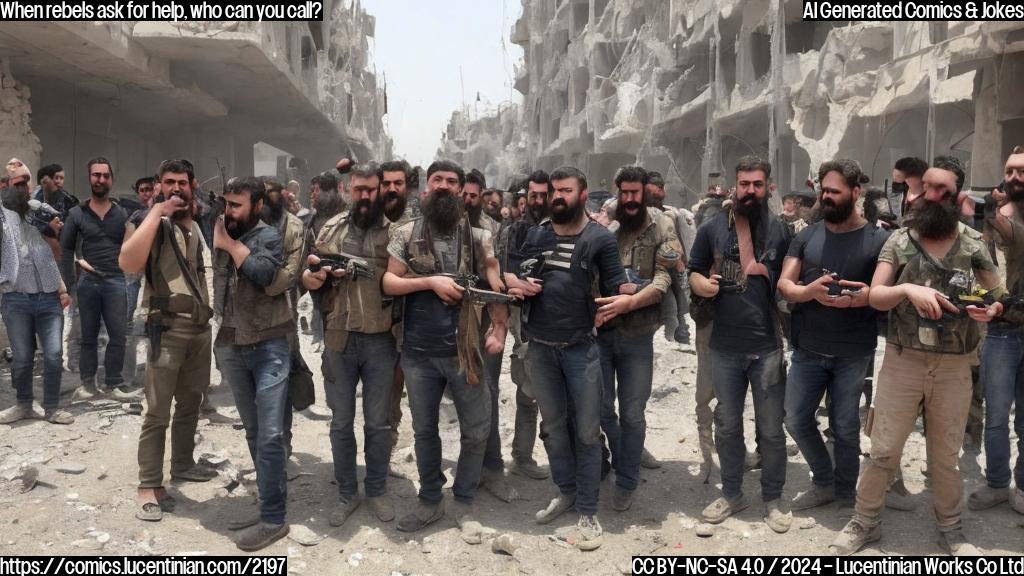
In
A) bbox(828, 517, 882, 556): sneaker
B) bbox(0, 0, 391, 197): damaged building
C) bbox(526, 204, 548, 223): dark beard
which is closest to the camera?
bbox(828, 517, 882, 556): sneaker

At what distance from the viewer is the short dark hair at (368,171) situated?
4332mm

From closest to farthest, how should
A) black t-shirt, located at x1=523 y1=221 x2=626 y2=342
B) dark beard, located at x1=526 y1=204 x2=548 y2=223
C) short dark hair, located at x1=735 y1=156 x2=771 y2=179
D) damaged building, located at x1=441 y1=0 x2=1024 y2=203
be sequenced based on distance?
black t-shirt, located at x1=523 y1=221 x2=626 y2=342
short dark hair, located at x1=735 y1=156 x2=771 y2=179
dark beard, located at x1=526 y1=204 x2=548 y2=223
damaged building, located at x1=441 y1=0 x2=1024 y2=203

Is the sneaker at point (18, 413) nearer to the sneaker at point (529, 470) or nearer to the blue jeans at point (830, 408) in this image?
the sneaker at point (529, 470)

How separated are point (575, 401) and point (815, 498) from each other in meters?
1.64

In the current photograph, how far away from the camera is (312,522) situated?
4.45m

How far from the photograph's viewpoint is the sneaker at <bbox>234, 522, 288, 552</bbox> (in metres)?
4.04

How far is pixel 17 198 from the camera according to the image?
6039 mm

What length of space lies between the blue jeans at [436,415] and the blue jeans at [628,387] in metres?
0.75

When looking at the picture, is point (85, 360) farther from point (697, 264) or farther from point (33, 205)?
point (697, 264)

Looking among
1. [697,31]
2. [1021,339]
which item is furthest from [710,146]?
[1021,339]

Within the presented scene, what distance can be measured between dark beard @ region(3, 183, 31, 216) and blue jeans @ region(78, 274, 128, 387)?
72 centimetres

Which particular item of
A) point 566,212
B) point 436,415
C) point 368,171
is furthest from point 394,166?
point 436,415

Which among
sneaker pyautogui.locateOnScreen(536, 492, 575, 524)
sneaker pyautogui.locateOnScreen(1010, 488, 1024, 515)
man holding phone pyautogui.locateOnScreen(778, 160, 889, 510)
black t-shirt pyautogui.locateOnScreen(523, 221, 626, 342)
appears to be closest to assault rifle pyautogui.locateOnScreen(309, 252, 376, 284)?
black t-shirt pyautogui.locateOnScreen(523, 221, 626, 342)

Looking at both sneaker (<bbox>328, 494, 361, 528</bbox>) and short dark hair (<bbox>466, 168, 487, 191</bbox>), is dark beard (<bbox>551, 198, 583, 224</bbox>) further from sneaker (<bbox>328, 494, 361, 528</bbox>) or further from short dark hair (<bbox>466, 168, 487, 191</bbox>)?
sneaker (<bbox>328, 494, 361, 528</bbox>)
